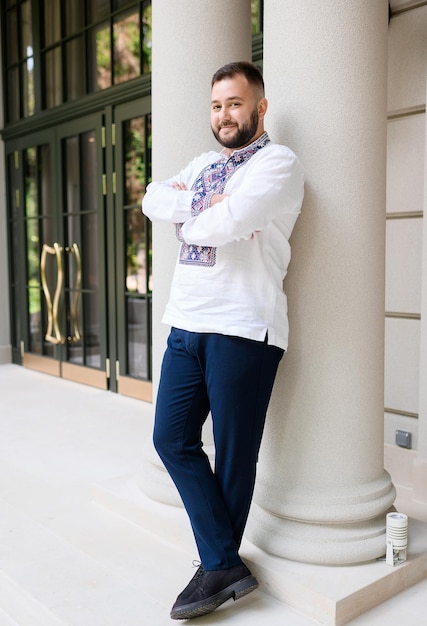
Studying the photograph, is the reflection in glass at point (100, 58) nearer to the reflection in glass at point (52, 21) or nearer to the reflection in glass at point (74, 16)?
the reflection in glass at point (74, 16)

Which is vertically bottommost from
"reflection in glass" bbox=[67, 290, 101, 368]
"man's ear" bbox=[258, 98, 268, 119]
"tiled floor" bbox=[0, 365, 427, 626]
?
"tiled floor" bbox=[0, 365, 427, 626]

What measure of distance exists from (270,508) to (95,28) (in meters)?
4.51

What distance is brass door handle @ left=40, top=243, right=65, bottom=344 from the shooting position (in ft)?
20.1

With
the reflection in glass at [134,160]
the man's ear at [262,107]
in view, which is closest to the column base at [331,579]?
the man's ear at [262,107]

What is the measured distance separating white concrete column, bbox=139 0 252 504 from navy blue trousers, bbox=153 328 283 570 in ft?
2.02

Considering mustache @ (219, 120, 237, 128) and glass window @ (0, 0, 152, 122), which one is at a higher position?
glass window @ (0, 0, 152, 122)

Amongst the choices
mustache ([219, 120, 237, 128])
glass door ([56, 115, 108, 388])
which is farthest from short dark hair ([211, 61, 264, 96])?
glass door ([56, 115, 108, 388])

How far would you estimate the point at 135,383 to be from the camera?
528 centimetres

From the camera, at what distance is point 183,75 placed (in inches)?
112

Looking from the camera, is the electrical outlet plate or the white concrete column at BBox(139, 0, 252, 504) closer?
the white concrete column at BBox(139, 0, 252, 504)

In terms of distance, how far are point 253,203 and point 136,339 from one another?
3.63 metres

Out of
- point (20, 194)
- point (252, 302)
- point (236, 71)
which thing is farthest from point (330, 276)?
point (20, 194)

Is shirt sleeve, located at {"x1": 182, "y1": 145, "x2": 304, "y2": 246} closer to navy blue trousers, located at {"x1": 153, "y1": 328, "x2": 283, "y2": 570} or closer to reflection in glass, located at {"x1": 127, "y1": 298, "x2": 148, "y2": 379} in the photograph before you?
navy blue trousers, located at {"x1": 153, "y1": 328, "x2": 283, "y2": 570}

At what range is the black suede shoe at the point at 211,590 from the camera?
208cm
